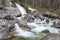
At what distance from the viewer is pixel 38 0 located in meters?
34.1

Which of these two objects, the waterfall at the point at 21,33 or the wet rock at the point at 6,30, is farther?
the waterfall at the point at 21,33

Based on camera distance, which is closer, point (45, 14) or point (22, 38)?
point (22, 38)

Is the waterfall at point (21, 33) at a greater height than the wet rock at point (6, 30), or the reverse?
the wet rock at point (6, 30)

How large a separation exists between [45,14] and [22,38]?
46.2 feet

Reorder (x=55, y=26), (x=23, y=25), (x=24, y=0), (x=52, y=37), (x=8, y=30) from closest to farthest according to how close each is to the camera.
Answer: (x=52, y=37)
(x=8, y=30)
(x=23, y=25)
(x=55, y=26)
(x=24, y=0)

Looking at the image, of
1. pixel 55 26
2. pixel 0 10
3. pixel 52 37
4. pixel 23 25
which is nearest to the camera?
pixel 52 37

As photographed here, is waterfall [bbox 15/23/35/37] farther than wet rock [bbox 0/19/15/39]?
Yes

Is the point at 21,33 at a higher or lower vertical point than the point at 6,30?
lower

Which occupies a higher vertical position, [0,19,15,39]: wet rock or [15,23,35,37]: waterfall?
[0,19,15,39]: wet rock

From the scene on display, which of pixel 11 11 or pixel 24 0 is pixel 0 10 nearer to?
pixel 11 11

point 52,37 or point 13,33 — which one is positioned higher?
point 52,37

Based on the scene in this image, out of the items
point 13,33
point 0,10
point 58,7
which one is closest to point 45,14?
point 58,7

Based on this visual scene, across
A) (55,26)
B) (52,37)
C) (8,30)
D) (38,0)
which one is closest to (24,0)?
(38,0)

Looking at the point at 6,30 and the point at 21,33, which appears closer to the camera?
the point at 6,30
